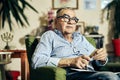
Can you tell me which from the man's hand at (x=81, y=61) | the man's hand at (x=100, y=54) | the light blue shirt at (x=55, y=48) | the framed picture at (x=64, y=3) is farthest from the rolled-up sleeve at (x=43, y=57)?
the framed picture at (x=64, y=3)

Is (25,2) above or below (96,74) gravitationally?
above

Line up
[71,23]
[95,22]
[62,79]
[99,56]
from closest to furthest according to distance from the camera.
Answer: [62,79] → [99,56] → [71,23] → [95,22]

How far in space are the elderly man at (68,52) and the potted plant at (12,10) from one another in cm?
221

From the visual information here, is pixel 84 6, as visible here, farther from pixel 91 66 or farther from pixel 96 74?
pixel 96 74

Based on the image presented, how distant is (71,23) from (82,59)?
1.64 ft

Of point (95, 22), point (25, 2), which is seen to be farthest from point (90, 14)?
point (25, 2)

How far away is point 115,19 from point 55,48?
2.73 metres

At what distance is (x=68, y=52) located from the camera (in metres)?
2.70

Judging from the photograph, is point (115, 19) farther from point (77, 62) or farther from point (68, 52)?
point (77, 62)

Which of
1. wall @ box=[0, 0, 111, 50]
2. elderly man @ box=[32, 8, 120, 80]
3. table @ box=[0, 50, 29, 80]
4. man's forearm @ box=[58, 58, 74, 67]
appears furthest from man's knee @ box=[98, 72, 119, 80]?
wall @ box=[0, 0, 111, 50]

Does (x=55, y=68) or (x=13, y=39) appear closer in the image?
(x=55, y=68)

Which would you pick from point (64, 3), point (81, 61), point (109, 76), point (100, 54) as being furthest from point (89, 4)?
point (109, 76)

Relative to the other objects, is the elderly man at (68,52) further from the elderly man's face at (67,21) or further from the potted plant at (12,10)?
the potted plant at (12,10)

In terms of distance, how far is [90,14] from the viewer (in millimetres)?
5324
